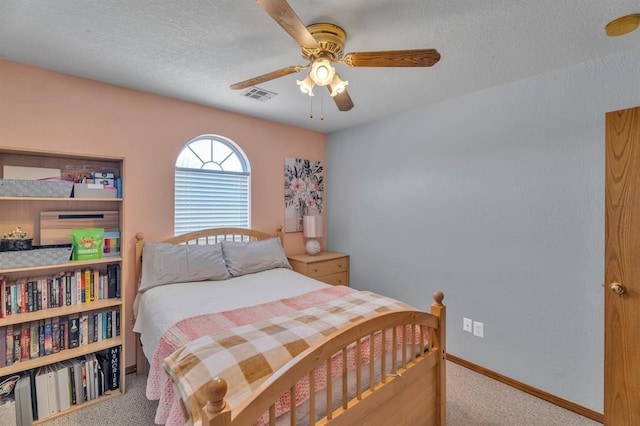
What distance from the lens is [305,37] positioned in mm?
1391

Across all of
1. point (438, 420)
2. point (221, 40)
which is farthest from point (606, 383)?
point (221, 40)

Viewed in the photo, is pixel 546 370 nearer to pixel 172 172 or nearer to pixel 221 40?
pixel 221 40

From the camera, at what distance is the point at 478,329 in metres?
2.56

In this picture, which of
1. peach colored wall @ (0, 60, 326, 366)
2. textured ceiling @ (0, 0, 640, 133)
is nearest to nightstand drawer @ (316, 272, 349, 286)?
peach colored wall @ (0, 60, 326, 366)

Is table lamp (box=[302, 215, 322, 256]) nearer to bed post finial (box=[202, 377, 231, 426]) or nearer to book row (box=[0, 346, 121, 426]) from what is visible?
book row (box=[0, 346, 121, 426])

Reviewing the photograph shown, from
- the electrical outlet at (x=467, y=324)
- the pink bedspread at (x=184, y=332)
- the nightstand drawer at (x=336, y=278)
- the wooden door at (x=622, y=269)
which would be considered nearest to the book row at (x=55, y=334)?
the pink bedspread at (x=184, y=332)

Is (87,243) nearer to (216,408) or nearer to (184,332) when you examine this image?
(184,332)

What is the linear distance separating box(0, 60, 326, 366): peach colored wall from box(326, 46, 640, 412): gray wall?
1.44 m

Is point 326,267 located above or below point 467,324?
above

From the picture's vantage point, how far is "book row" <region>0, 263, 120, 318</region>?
1.94 m

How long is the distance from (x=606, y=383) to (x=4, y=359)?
3834 mm

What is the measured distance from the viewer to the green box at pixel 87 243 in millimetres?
2129

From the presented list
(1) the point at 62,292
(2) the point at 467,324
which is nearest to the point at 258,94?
(1) the point at 62,292

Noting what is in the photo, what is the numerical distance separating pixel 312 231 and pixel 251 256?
977 millimetres
